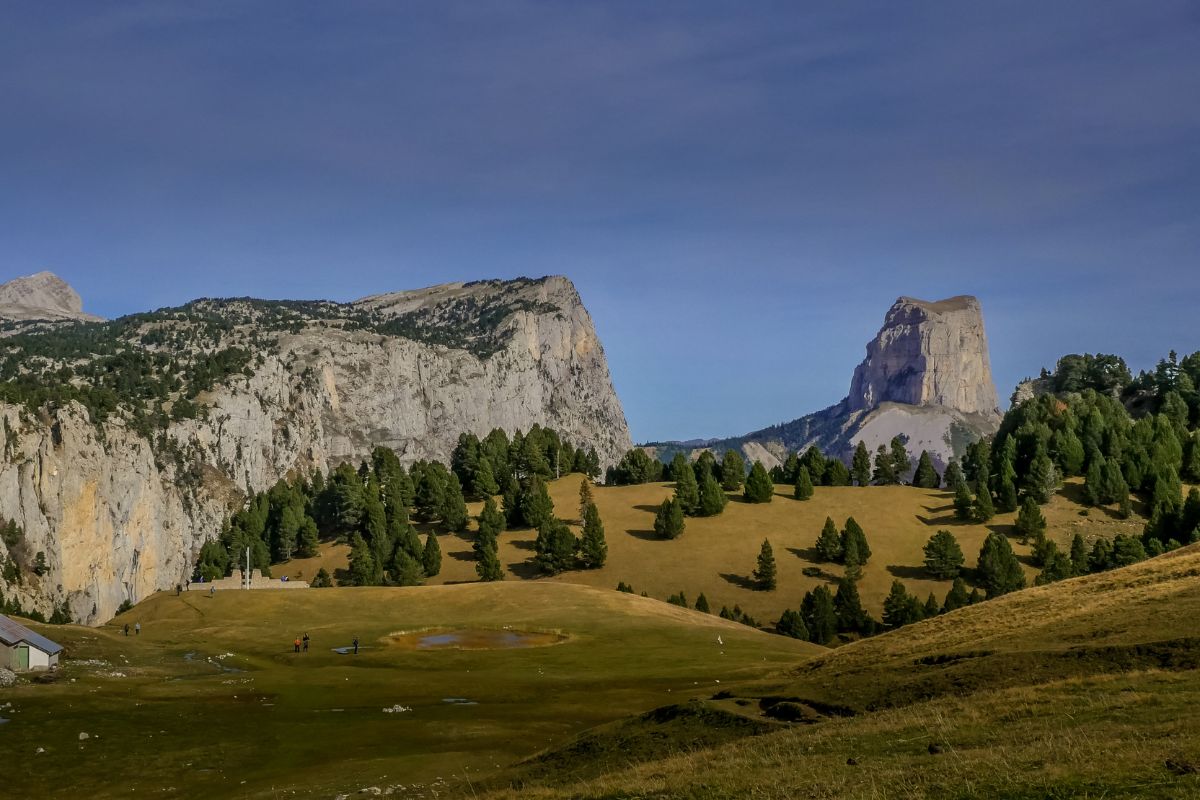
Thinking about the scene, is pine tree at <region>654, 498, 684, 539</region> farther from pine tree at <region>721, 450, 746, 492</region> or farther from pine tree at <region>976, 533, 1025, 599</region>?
pine tree at <region>976, 533, 1025, 599</region>

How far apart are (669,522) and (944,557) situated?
42.6m

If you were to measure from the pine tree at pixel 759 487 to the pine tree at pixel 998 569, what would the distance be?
1836 inches

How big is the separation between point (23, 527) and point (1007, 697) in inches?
7904

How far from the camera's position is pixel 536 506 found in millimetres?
173750

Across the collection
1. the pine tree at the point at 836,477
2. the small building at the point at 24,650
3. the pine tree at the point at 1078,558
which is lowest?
the pine tree at the point at 1078,558

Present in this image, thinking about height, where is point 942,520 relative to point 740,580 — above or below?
above

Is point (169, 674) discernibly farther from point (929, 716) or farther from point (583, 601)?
point (929, 716)

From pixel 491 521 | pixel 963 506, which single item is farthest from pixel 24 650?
pixel 963 506

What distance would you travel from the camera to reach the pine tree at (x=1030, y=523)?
502 ft

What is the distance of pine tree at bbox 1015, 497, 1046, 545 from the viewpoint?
502ft

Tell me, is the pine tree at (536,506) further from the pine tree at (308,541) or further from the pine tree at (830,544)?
the pine tree at (830,544)

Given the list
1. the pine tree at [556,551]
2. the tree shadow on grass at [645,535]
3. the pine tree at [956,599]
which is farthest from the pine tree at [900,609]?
the tree shadow on grass at [645,535]

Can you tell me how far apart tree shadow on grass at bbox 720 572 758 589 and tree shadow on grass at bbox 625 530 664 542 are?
18.2 metres

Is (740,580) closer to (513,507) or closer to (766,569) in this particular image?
(766,569)
